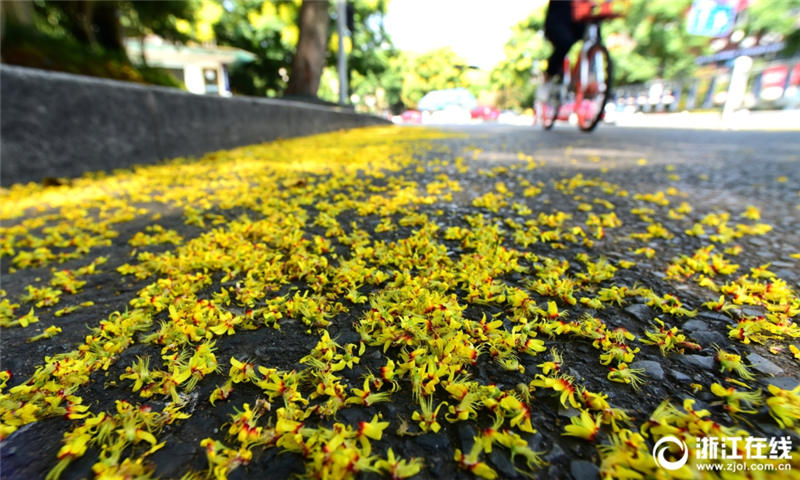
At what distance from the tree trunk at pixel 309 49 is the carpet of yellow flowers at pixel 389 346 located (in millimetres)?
9444

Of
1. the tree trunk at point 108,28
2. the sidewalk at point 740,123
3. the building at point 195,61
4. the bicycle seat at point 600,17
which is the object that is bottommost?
the sidewalk at point 740,123

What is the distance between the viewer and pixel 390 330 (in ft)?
3.66

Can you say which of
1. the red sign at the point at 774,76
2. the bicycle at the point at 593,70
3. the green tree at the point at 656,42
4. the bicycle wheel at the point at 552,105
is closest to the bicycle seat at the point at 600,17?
the bicycle at the point at 593,70

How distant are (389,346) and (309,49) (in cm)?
1104

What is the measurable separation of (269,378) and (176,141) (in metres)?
4.66

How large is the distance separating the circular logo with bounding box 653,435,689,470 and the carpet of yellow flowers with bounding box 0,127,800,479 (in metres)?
0.01

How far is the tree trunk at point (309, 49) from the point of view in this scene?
10102mm

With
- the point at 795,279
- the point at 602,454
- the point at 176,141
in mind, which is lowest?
the point at 602,454

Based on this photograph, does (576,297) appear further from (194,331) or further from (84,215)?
(84,215)

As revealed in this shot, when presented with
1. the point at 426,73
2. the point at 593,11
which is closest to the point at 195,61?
the point at 593,11

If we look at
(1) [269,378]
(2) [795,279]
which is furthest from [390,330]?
(2) [795,279]

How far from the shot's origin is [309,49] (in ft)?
34.0

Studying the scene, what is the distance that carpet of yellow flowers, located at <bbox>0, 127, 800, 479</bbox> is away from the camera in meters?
0.78

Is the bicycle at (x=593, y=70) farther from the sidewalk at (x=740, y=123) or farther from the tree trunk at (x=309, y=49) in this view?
the tree trunk at (x=309, y=49)
